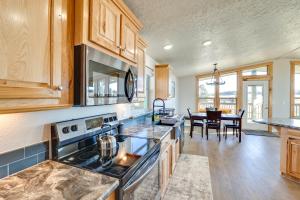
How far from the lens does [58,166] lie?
1.07m

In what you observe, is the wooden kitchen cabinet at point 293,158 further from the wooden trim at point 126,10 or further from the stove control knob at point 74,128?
the stove control knob at point 74,128

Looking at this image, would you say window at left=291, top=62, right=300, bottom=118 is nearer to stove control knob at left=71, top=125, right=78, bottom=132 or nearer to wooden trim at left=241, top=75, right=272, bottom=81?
wooden trim at left=241, top=75, right=272, bottom=81

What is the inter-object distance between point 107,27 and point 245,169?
10.7 feet

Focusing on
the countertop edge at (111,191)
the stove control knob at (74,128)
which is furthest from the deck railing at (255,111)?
the countertop edge at (111,191)

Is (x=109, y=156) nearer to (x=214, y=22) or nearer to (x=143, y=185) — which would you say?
(x=143, y=185)

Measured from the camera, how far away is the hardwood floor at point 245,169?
228 centimetres

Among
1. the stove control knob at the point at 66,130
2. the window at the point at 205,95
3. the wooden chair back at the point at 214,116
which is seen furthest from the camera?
the window at the point at 205,95

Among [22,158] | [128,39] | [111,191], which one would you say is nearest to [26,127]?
[22,158]

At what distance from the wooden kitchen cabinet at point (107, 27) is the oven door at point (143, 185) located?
0.89 meters

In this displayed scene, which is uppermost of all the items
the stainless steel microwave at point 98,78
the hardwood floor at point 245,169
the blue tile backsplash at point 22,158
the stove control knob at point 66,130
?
the stainless steel microwave at point 98,78

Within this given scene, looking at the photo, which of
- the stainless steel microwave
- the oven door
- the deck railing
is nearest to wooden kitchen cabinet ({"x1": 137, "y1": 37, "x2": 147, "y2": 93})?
the stainless steel microwave

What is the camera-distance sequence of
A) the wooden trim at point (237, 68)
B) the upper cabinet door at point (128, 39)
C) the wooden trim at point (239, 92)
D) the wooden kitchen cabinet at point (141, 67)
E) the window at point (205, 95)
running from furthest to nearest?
the window at point (205, 95) → the wooden trim at point (239, 92) → the wooden trim at point (237, 68) → the wooden kitchen cabinet at point (141, 67) → the upper cabinet door at point (128, 39)

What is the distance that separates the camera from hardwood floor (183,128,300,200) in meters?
2.28

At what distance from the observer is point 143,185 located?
125cm
